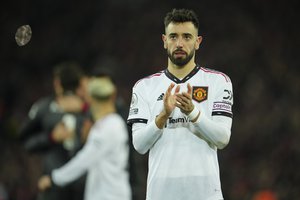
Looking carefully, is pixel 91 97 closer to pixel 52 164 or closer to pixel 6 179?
pixel 52 164

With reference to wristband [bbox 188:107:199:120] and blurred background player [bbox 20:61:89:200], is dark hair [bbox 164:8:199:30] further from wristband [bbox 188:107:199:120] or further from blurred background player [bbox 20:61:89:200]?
blurred background player [bbox 20:61:89:200]

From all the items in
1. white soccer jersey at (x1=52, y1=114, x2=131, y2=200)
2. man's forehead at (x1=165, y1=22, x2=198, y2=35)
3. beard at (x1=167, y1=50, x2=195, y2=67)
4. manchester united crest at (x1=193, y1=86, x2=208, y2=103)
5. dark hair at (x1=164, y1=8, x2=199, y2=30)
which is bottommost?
white soccer jersey at (x1=52, y1=114, x2=131, y2=200)

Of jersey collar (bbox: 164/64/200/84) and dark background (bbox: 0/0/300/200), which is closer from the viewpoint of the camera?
jersey collar (bbox: 164/64/200/84)

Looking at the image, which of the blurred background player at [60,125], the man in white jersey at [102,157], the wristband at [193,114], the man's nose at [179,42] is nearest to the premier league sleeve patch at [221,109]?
the wristband at [193,114]

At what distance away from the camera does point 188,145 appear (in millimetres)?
5145

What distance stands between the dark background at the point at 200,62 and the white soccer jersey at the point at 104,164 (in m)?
4.25

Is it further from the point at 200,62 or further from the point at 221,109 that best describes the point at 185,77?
the point at 200,62

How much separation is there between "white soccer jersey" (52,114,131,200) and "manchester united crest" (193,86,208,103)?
9.82 ft

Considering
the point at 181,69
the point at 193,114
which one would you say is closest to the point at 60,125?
the point at 181,69

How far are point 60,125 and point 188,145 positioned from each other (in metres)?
3.27

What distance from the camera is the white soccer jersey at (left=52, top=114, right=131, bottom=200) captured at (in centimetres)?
807

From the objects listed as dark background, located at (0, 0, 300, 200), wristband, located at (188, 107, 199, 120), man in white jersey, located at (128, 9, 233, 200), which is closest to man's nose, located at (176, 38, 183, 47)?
man in white jersey, located at (128, 9, 233, 200)

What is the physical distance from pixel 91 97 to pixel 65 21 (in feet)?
25.8

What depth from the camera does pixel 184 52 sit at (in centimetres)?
514
